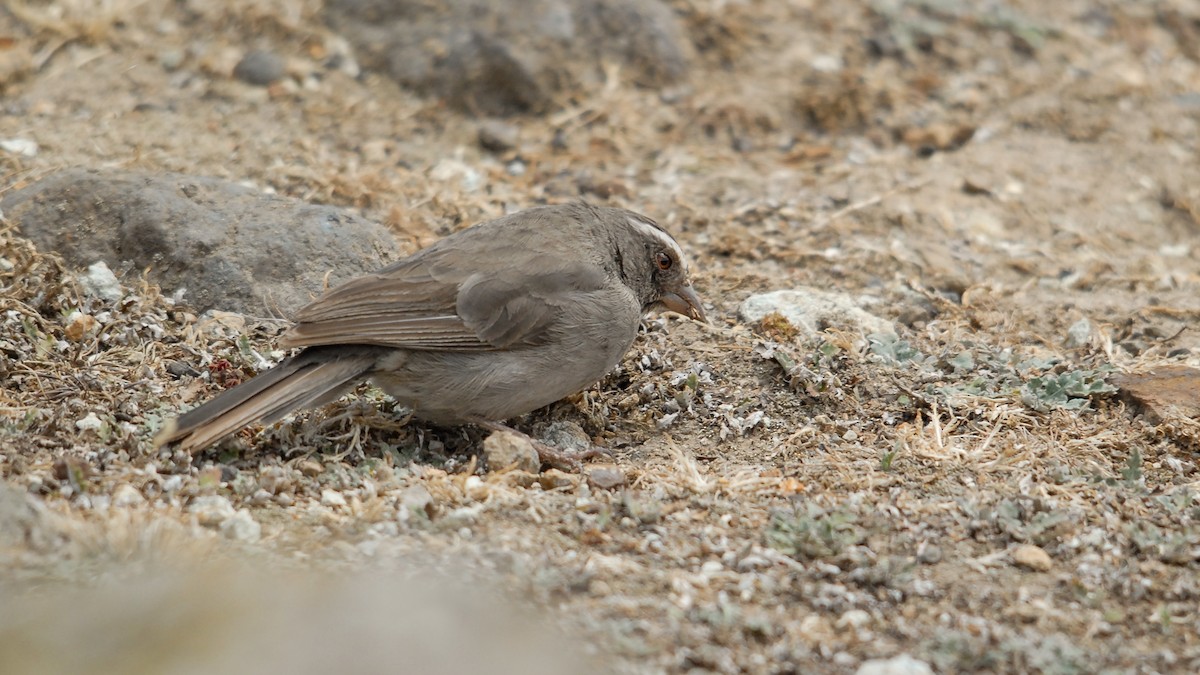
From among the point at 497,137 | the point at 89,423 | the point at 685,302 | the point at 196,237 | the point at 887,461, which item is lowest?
the point at 887,461

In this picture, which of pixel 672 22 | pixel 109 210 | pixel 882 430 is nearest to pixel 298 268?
pixel 109 210

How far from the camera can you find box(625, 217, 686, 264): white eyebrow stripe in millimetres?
6359

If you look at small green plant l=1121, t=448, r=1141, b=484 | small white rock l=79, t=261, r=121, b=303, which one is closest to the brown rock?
small green plant l=1121, t=448, r=1141, b=484

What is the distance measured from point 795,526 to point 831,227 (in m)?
3.45

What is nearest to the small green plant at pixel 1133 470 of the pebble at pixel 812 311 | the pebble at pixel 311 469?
the pebble at pixel 812 311

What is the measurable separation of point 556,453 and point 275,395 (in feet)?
3.98

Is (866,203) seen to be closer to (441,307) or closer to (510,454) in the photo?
(441,307)

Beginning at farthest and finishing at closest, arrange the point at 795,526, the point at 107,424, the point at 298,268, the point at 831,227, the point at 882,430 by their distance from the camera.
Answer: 1. the point at 831,227
2. the point at 298,268
3. the point at 882,430
4. the point at 107,424
5. the point at 795,526

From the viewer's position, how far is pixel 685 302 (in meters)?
6.47

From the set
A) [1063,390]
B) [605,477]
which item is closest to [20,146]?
[605,477]

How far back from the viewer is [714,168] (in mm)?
8555

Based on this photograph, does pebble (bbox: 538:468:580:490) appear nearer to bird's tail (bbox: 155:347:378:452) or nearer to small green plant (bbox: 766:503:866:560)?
small green plant (bbox: 766:503:866:560)

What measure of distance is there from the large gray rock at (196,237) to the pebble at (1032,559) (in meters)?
3.58

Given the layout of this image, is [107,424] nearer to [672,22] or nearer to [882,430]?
[882,430]
